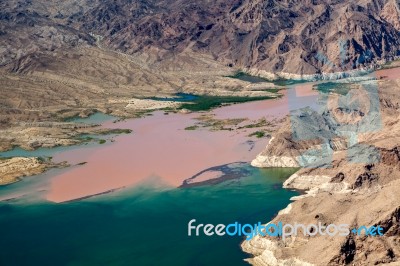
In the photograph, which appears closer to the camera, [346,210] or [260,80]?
[346,210]

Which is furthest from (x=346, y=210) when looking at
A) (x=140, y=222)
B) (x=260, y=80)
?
(x=260, y=80)

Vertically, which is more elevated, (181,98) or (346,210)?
(181,98)

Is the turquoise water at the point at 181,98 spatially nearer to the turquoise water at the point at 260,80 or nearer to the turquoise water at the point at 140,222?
the turquoise water at the point at 260,80

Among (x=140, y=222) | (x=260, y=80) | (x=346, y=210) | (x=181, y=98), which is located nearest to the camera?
(x=346, y=210)

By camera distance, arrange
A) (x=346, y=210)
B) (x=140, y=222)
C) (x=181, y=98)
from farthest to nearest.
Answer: (x=181, y=98)
(x=140, y=222)
(x=346, y=210)

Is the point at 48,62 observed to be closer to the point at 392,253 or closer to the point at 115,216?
the point at 115,216

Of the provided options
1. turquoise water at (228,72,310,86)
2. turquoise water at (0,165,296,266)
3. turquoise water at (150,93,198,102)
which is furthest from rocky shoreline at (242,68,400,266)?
turquoise water at (228,72,310,86)

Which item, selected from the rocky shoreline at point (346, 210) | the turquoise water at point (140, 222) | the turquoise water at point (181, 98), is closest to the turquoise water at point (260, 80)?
the turquoise water at point (181, 98)

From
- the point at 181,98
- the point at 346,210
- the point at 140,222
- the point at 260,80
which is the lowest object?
the point at 140,222

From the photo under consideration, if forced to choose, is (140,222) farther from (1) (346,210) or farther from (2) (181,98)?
(2) (181,98)
